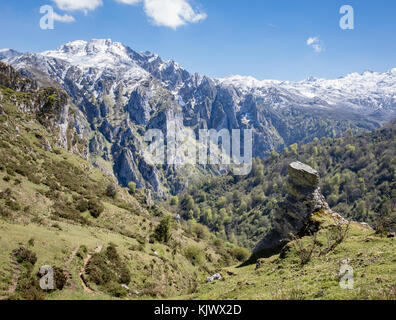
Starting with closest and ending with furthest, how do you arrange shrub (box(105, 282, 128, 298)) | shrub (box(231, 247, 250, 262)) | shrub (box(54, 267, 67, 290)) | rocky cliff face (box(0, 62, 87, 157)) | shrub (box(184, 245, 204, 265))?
1. shrub (box(54, 267, 67, 290))
2. shrub (box(105, 282, 128, 298))
3. shrub (box(184, 245, 204, 265))
4. shrub (box(231, 247, 250, 262))
5. rocky cliff face (box(0, 62, 87, 157))

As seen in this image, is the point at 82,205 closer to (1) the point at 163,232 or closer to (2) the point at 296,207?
(1) the point at 163,232

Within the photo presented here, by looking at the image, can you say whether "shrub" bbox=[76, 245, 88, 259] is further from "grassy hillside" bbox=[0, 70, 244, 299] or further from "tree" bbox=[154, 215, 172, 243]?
"tree" bbox=[154, 215, 172, 243]

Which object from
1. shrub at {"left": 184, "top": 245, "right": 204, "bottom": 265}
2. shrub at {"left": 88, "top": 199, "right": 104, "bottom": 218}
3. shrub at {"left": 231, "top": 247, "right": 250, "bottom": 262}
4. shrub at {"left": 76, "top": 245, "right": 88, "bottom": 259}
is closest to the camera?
shrub at {"left": 76, "top": 245, "right": 88, "bottom": 259}

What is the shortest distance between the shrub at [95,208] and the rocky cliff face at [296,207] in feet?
108

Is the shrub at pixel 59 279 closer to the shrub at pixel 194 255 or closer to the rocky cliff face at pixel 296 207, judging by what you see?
the rocky cliff face at pixel 296 207

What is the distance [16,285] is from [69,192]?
117 feet

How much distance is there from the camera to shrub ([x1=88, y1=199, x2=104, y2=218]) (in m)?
51.5

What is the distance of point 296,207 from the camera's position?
137 feet

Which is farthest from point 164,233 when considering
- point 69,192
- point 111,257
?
point 111,257

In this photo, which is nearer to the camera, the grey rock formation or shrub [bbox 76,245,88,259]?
shrub [bbox 76,245,88,259]

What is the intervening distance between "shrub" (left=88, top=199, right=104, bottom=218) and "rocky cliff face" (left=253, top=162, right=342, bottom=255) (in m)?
Answer: 32.8

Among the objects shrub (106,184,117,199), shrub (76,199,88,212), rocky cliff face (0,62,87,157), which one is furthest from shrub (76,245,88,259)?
rocky cliff face (0,62,87,157)

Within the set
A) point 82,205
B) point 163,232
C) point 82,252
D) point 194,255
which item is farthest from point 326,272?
point 194,255
